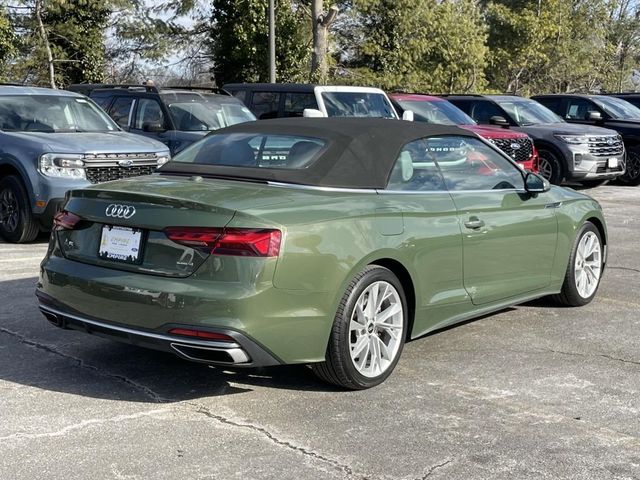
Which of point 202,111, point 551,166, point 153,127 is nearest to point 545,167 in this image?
point 551,166

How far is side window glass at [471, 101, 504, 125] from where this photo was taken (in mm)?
17156

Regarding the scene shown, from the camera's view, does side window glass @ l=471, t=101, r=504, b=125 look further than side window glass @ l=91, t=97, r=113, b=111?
Yes

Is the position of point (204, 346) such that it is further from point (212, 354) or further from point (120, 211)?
point (120, 211)

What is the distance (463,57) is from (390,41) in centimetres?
360

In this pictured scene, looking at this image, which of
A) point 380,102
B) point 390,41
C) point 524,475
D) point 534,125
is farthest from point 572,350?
point 390,41

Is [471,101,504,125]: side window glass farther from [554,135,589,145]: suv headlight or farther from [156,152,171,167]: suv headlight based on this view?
[156,152,171,167]: suv headlight

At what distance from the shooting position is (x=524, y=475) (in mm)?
3818

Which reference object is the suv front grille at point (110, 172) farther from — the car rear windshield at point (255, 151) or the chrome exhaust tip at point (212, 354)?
the chrome exhaust tip at point (212, 354)

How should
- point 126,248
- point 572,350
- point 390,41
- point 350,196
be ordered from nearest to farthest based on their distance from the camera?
point 126,248 → point 350,196 → point 572,350 → point 390,41

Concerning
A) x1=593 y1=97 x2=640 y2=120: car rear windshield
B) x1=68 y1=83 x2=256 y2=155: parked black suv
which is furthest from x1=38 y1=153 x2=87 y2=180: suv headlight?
→ x1=593 y1=97 x2=640 y2=120: car rear windshield

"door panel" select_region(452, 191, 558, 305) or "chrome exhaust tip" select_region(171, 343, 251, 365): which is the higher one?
"door panel" select_region(452, 191, 558, 305)

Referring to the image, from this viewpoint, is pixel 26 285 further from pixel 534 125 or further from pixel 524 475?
pixel 534 125

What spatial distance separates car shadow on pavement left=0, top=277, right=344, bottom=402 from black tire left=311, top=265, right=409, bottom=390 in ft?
0.58

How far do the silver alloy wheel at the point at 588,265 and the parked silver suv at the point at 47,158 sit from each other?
518 centimetres
